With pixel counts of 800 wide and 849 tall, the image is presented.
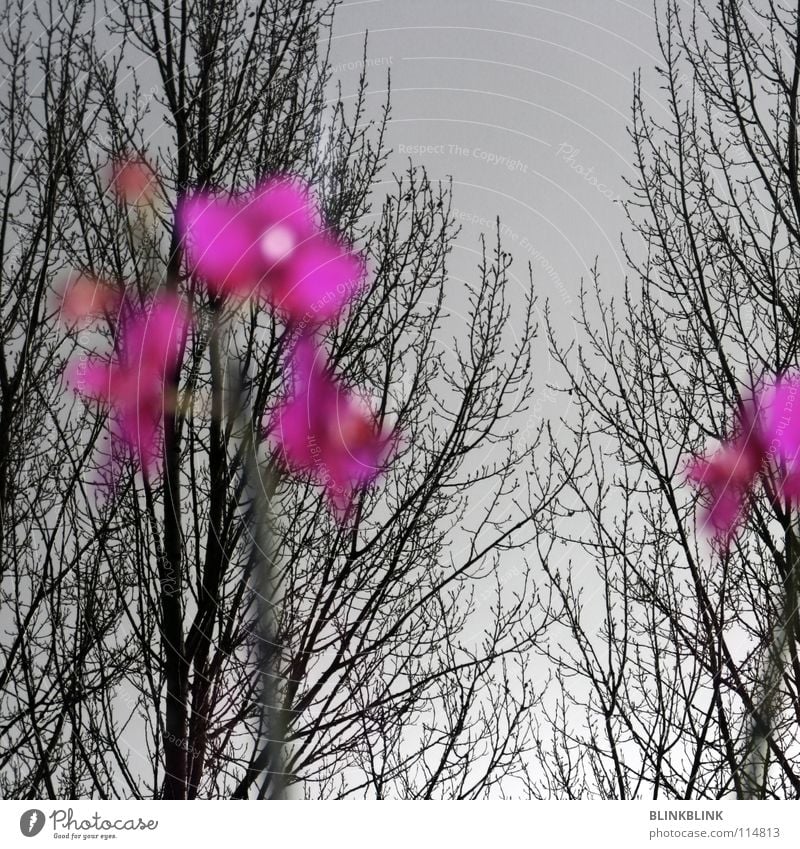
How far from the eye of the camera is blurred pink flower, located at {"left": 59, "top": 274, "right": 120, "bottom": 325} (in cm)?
275

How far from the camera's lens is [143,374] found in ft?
8.61

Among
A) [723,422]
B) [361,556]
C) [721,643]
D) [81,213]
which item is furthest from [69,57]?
[721,643]

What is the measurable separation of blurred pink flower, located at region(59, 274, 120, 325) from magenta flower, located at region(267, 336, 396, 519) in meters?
0.67

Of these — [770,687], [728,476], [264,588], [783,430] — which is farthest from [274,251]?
[770,687]

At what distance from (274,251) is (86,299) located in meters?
0.71

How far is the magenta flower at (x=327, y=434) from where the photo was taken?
2.66 metres

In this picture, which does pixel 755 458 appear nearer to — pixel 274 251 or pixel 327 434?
pixel 327 434

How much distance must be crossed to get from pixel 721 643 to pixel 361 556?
127 cm

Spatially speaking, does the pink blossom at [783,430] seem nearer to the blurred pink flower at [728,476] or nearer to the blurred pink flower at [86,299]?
the blurred pink flower at [728,476]

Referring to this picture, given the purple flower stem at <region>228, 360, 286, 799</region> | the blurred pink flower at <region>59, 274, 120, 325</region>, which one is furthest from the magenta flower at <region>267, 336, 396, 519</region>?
the blurred pink flower at <region>59, 274, 120, 325</region>

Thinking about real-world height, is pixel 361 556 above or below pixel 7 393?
below

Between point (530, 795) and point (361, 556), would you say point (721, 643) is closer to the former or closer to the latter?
point (530, 795)

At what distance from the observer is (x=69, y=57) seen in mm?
2885

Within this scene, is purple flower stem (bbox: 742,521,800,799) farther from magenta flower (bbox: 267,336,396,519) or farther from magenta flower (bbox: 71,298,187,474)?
magenta flower (bbox: 71,298,187,474)
